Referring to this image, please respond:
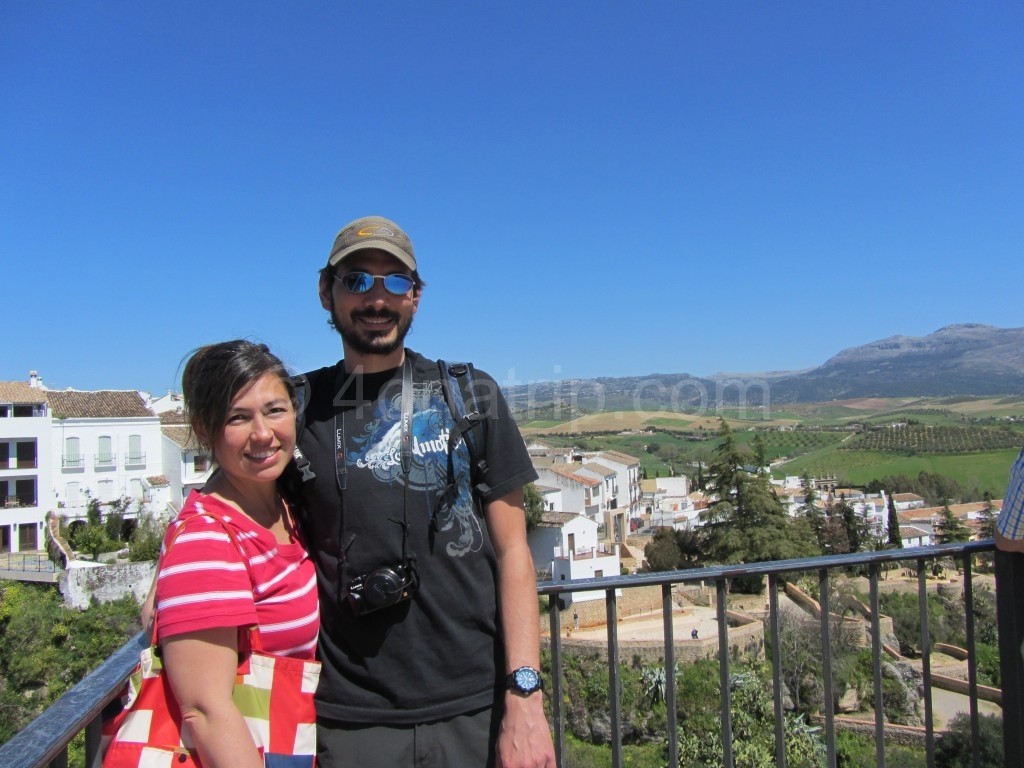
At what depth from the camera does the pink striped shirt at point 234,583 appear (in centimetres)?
143

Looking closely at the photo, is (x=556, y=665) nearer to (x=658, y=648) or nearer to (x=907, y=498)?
(x=658, y=648)

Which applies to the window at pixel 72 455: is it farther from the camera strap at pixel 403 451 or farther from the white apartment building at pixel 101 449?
the camera strap at pixel 403 451

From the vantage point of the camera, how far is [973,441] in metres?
75.4

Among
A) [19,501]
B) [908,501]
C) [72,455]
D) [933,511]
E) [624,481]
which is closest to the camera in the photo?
[19,501]

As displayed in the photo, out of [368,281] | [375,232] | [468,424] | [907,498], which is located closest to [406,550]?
[468,424]

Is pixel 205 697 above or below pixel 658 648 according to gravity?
above

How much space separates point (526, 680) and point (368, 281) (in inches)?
45.7

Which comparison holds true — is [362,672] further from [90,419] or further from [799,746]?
[90,419]

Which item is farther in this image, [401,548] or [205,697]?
[401,548]

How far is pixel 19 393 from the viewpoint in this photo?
30.7 metres

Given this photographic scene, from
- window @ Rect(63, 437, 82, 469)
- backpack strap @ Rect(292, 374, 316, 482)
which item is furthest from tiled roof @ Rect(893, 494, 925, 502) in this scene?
backpack strap @ Rect(292, 374, 316, 482)

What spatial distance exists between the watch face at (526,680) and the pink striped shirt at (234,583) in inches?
21.0

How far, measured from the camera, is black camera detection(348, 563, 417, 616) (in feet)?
5.67

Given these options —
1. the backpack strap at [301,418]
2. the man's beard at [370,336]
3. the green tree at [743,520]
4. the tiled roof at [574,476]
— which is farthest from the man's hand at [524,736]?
the tiled roof at [574,476]
